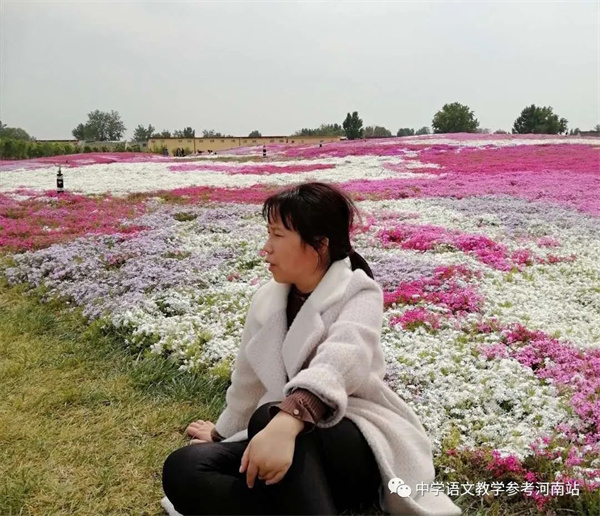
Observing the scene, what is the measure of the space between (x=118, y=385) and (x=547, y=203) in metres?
11.5

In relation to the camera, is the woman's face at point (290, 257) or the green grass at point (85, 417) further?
the green grass at point (85, 417)

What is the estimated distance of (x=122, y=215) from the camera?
1323 centimetres

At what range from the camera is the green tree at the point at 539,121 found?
80500mm

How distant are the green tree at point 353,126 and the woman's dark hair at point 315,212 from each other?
79761 millimetres

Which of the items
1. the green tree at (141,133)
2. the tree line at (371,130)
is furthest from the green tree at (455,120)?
the green tree at (141,133)

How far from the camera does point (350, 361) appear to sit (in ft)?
8.68

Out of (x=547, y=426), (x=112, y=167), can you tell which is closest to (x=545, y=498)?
(x=547, y=426)

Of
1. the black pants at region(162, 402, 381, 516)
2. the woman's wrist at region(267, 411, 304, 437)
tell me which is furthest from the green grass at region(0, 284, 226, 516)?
the woman's wrist at region(267, 411, 304, 437)

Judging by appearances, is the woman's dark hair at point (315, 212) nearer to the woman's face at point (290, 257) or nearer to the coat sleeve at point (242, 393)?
the woman's face at point (290, 257)

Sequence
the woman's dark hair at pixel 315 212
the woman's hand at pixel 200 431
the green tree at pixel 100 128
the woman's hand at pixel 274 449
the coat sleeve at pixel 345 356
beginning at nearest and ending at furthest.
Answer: the woman's hand at pixel 274 449 → the coat sleeve at pixel 345 356 → the woman's dark hair at pixel 315 212 → the woman's hand at pixel 200 431 → the green tree at pixel 100 128

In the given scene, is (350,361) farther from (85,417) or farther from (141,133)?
(141,133)

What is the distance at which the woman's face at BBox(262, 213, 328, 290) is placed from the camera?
303 cm

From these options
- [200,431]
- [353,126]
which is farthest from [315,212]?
[353,126]

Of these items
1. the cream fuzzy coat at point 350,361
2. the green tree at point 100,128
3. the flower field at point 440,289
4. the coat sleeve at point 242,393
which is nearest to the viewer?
the cream fuzzy coat at point 350,361
